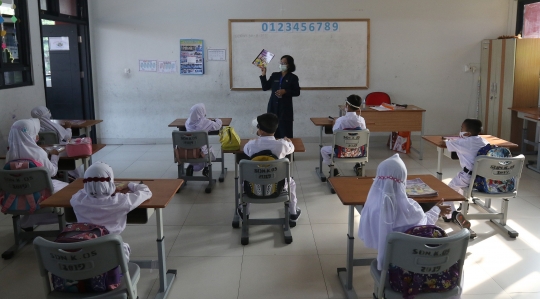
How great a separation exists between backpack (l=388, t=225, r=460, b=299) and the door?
6.67 m

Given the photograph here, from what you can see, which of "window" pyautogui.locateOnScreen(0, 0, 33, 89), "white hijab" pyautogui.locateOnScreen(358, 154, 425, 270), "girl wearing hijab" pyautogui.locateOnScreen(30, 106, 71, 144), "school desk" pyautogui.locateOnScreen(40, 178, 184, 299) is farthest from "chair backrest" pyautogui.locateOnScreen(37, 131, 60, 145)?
"white hijab" pyautogui.locateOnScreen(358, 154, 425, 270)

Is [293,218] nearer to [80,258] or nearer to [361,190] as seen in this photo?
[361,190]

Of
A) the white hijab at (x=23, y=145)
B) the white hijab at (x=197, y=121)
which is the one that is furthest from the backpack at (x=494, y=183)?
the white hijab at (x=23, y=145)

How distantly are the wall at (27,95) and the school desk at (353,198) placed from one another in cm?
389

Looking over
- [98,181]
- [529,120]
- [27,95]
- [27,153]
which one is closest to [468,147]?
[98,181]

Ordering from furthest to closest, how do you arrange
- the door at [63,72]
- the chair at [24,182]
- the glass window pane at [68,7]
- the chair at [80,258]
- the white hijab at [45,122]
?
the door at [63,72], the glass window pane at [68,7], the white hijab at [45,122], the chair at [24,182], the chair at [80,258]

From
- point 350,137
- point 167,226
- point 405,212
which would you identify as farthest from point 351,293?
point 350,137

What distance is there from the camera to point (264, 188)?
3.78m

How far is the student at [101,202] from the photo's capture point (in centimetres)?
261

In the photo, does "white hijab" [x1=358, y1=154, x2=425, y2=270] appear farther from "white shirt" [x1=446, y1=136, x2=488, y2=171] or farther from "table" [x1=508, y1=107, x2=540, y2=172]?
"table" [x1=508, y1=107, x2=540, y2=172]

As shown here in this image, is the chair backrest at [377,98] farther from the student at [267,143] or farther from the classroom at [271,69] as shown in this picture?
the student at [267,143]

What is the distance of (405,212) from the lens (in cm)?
241

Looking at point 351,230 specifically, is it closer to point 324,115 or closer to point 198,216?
point 198,216

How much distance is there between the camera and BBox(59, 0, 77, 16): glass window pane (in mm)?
7008
